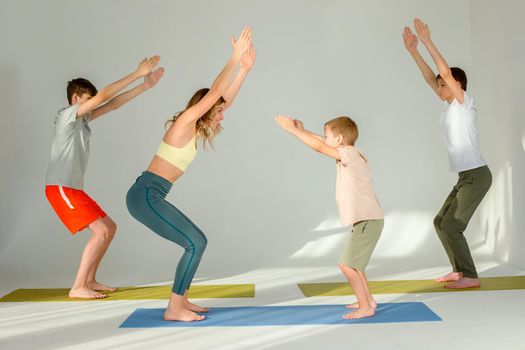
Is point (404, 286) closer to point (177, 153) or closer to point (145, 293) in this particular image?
point (145, 293)

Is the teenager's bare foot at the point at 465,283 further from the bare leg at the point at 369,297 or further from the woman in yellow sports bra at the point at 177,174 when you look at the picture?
the woman in yellow sports bra at the point at 177,174

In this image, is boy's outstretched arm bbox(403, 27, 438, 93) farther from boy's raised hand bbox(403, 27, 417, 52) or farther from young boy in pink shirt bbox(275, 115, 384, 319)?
young boy in pink shirt bbox(275, 115, 384, 319)

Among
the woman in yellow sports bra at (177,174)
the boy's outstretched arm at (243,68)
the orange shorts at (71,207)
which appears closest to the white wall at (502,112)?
the boy's outstretched arm at (243,68)

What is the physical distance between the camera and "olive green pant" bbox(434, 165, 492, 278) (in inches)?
190

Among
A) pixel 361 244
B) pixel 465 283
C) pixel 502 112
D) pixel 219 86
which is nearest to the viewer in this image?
pixel 219 86

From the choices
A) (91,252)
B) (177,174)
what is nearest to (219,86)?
(177,174)

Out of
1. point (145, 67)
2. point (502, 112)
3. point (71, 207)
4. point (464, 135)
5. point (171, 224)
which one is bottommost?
point (171, 224)

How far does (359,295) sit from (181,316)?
888 millimetres

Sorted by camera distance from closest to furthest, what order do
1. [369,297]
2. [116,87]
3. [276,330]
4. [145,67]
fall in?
1. [276,330]
2. [369,297]
3. [145,67]
4. [116,87]

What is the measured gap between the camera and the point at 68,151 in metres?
4.83

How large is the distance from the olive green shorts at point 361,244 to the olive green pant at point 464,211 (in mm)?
1020

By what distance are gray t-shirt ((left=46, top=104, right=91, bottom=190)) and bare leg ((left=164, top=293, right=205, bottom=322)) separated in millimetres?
1285

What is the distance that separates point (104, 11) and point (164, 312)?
3.37m

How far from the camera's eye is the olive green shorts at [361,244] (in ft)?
12.9
